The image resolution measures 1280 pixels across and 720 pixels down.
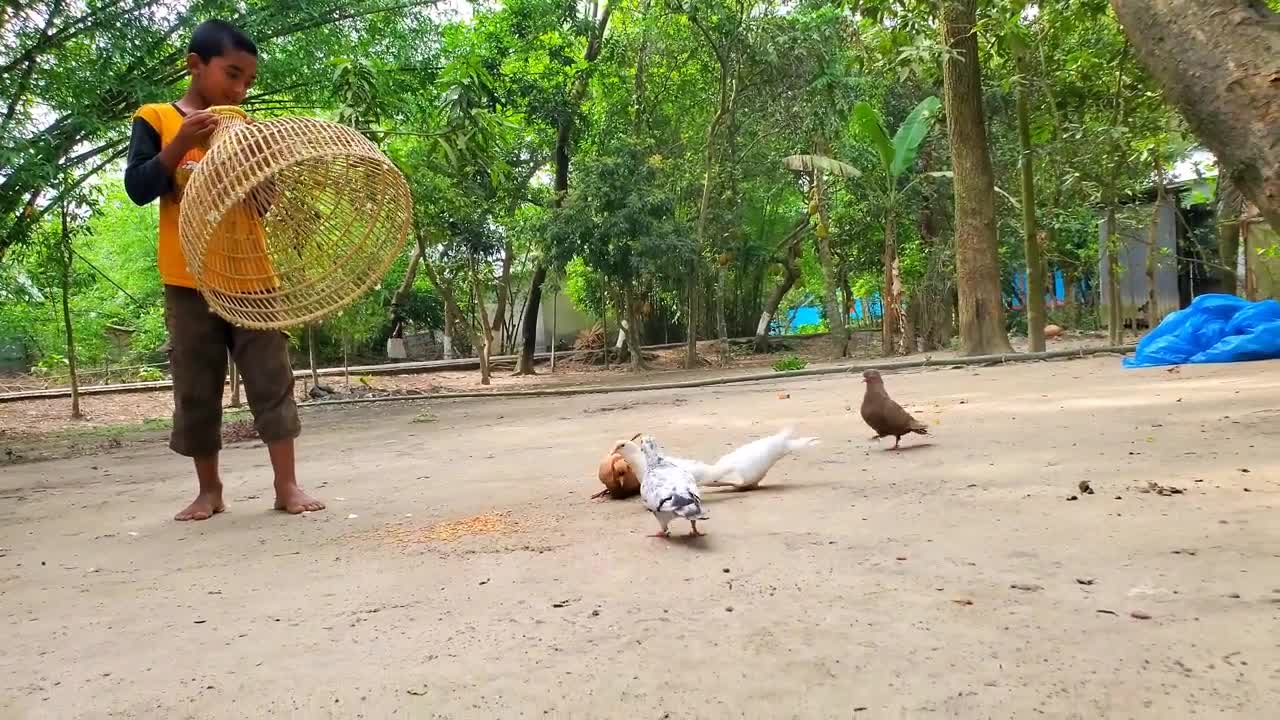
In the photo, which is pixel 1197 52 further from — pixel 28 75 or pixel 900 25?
pixel 28 75

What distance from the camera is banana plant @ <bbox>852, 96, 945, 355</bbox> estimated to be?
14539 mm

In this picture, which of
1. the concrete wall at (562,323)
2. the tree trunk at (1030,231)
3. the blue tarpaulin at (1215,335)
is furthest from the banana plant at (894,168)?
the concrete wall at (562,323)

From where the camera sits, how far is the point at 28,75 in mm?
6883

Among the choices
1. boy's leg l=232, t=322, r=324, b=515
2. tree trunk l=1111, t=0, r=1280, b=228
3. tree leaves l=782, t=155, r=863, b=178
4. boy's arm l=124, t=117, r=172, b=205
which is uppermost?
tree leaves l=782, t=155, r=863, b=178

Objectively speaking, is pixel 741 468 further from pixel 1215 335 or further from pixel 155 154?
pixel 1215 335

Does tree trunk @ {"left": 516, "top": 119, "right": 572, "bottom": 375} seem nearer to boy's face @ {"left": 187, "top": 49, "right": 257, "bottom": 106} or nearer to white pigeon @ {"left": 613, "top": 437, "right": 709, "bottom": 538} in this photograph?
boy's face @ {"left": 187, "top": 49, "right": 257, "bottom": 106}

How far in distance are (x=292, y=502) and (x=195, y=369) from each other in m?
0.70

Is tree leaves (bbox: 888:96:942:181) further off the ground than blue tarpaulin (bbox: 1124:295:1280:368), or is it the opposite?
tree leaves (bbox: 888:96:942:181)

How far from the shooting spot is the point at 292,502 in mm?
3895

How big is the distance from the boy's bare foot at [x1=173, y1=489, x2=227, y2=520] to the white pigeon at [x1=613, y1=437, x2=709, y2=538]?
77.2 inches

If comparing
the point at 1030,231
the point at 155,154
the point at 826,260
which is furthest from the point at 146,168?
the point at 826,260

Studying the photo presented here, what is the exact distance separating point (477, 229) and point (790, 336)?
36.2 feet

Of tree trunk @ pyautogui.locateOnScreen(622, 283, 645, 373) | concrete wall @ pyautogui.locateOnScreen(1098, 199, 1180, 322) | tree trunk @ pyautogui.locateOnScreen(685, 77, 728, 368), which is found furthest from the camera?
concrete wall @ pyautogui.locateOnScreen(1098, 199, 1180, 322)

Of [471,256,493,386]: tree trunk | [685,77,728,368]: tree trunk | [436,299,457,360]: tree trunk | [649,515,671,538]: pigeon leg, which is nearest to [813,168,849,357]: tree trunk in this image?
[685,77,728,368]: tree trunk
